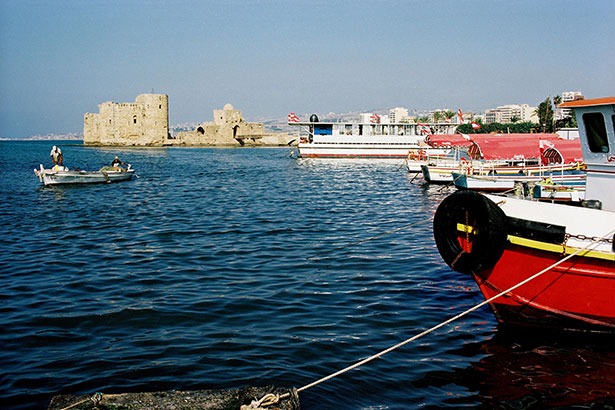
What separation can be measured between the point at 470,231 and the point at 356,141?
191 ft

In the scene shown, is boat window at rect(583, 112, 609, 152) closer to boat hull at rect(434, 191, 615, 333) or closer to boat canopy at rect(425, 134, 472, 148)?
boat hull at rect(434, 191, 615, 333)

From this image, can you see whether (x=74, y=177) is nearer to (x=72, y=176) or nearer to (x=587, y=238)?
(x=72, y=176)

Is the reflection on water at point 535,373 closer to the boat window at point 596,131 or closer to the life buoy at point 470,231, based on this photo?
the life buoy at point 470,231

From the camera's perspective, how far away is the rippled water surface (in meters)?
7.14

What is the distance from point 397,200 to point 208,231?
1154 centimetres

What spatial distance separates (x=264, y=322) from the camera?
9.48 metres

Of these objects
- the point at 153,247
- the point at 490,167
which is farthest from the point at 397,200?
the point at 153,247

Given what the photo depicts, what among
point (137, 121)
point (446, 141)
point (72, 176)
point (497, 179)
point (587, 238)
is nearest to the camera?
point (587, 238)

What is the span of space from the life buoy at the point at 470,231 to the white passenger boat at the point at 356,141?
5689 centimetres

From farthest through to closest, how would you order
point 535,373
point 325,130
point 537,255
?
point 325,130 → point 537,255 → point 535,373

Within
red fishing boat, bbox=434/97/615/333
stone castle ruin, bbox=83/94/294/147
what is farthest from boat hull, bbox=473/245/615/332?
stone castle ruin, bbox=83/94/294/147

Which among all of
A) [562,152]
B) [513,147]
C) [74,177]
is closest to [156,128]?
[74,177]

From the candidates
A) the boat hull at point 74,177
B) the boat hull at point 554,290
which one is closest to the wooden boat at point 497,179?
the boat hull at point 554,290

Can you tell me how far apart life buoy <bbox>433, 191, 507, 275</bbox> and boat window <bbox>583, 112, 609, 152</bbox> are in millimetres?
2799
